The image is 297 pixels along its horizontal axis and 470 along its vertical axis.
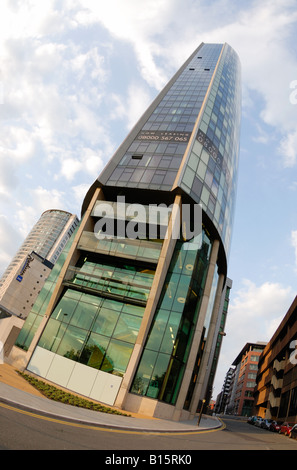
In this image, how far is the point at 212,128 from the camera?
1423 inches

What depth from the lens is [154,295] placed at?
72.1 ft

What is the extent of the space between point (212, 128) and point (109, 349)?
29.5 metres

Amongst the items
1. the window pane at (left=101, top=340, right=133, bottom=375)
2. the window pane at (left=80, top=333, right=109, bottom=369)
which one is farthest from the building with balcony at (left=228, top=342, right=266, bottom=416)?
the window pane at (left=80, top=333, right=109, bottom=369)

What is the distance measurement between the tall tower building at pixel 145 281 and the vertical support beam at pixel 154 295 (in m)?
0.09

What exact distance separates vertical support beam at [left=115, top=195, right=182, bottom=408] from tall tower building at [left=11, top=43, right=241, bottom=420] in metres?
0.09

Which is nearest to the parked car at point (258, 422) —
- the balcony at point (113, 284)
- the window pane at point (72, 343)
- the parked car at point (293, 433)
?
the parked car at point (293, 433)

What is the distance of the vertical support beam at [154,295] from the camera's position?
1964 centimetres

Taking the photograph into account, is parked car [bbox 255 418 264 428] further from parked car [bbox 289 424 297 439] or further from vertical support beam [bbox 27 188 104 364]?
vertical support beam [bbox 27 188 104 364]

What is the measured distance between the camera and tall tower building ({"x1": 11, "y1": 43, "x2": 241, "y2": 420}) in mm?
20891

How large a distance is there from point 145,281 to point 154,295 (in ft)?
7.53

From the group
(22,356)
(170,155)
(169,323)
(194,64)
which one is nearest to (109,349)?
(169,323)

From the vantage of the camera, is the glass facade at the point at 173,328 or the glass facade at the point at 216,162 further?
the glass facade at the point at 216,162

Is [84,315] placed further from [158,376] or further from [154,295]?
[158,376]

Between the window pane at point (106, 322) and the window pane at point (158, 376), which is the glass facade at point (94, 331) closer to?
the window pane at point (106, 322)
